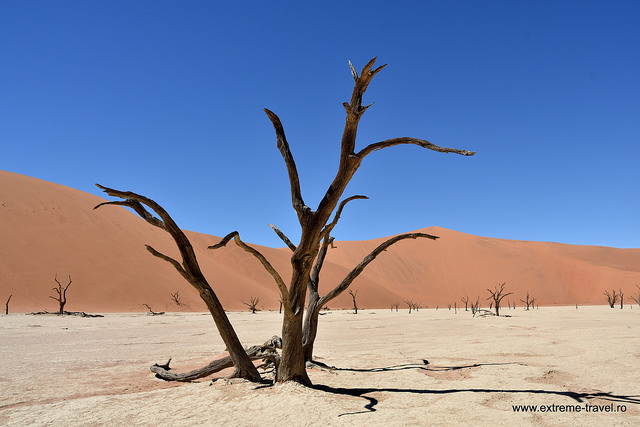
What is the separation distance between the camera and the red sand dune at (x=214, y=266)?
35.5 meters

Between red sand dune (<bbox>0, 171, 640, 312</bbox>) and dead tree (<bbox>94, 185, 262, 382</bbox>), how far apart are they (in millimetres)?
31410

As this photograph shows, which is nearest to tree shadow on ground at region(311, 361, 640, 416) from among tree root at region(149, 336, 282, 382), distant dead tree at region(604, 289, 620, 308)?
tree root at region(149, 336, 282, 382)

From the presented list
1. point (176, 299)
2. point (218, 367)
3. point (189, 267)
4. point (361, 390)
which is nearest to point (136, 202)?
point (189, 267)

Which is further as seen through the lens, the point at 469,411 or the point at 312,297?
the point at 312,297

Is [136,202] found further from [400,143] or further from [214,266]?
[214,266]

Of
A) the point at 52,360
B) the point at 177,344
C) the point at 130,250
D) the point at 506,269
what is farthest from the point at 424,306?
the point at 52,360

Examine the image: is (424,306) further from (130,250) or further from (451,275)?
(130,250)

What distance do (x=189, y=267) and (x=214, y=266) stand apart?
47.8 metres

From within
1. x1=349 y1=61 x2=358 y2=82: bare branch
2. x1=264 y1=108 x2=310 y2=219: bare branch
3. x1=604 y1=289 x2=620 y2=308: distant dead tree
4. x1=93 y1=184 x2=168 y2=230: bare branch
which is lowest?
x1=604 y1=289 x2=620 y2=308: distant dead tree

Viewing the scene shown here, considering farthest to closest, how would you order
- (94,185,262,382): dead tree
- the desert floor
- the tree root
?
the tree root < (94,185,262,382): dead tree < the desert floor

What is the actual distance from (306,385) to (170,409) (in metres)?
1.70

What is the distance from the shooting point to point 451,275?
7062 cm

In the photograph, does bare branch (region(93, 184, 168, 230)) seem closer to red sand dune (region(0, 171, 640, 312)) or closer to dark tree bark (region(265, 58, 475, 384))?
dark tree bark (region(265, 58, 475, 384))

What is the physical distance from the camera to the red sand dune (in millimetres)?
35500
